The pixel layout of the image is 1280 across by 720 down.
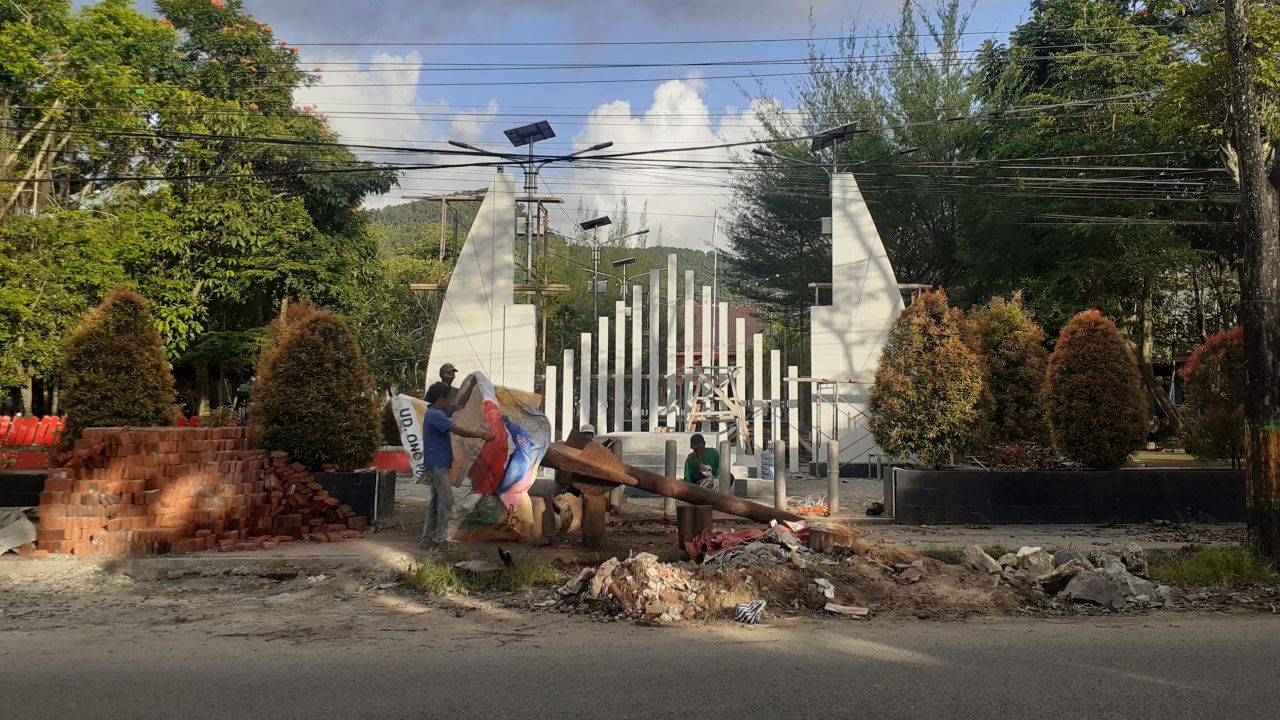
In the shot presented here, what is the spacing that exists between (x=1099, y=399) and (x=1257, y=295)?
3418 millimetres

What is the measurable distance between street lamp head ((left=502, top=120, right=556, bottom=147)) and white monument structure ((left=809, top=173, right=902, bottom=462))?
6593 mm

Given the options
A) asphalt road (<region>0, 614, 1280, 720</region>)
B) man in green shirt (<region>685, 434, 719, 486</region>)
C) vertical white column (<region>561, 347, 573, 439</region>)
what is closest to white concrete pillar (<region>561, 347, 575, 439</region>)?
vertical white column (<region>561, 347, 573, 439</region>)

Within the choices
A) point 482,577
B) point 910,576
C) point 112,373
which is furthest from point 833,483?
point 112,373

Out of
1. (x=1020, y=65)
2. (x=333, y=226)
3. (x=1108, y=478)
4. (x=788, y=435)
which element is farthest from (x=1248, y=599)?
(x=333, y=226)

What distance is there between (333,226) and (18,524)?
24094 millimetres

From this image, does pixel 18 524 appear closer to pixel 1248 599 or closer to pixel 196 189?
pixel 1248 599

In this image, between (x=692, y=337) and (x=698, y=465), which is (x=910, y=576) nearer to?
(x=698, y=465)

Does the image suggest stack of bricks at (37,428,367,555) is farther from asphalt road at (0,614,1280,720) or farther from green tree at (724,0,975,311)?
green tree at (724,0,975,311)

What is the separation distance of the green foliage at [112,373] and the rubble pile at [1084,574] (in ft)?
Result: 33.5

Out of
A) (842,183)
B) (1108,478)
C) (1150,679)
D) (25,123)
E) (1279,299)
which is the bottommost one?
(1150,679)

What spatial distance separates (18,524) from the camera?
32.3 feet

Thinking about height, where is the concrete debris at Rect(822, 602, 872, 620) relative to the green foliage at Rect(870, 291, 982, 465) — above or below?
below

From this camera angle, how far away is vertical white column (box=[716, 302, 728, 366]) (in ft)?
72.3

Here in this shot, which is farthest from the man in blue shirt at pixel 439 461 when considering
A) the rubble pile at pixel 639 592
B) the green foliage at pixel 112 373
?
the green foliage at pixel 112 373
